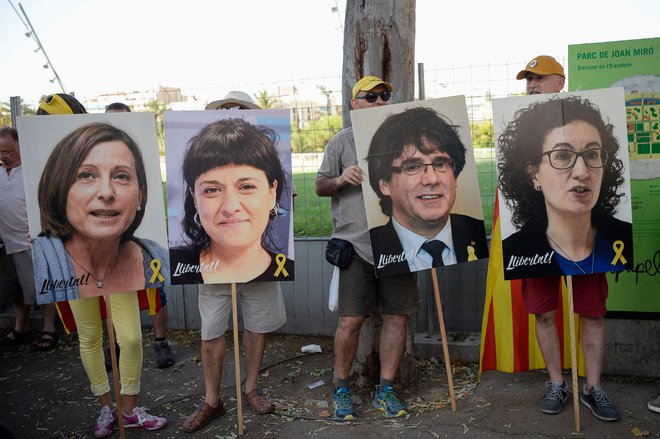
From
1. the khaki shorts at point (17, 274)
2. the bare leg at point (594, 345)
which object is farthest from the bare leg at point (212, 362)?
the khaki shorts at point (17, 274)

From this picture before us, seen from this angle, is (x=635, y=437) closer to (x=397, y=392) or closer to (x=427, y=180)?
(x=397, y=392)

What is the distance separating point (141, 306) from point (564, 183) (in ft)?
10.9

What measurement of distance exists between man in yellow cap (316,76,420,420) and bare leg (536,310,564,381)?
2.60 ft

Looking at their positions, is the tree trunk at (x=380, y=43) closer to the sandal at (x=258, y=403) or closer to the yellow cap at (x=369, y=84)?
the yellow cap at (x=369, y=84)

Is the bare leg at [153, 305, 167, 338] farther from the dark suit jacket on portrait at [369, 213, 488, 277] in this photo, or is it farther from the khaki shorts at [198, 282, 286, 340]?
the dark suit jacket on portrait at [369, 213, 488, 277]

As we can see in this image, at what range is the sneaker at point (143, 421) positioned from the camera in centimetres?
415

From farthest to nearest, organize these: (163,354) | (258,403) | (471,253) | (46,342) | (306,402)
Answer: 1. (46,342)
2. (163,354)
3. (306,402)
4. (258,403)
5. (471,253)

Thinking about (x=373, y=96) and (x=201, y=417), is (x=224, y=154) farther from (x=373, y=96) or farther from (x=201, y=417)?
(x=201, y=417)

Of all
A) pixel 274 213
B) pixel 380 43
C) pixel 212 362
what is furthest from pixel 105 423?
pixel 380 43

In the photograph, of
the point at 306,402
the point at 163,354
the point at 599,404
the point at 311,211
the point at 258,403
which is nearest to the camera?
the point at 599,404

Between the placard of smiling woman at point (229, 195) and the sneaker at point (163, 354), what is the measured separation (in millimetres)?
1804

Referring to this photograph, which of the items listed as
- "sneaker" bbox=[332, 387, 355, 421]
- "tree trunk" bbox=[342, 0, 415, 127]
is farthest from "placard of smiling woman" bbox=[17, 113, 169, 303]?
"tree trunk" bbox=[342, 0, 415, 127]

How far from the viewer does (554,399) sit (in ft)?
13.0

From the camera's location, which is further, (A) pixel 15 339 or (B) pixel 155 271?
(A) pixel 15 339
